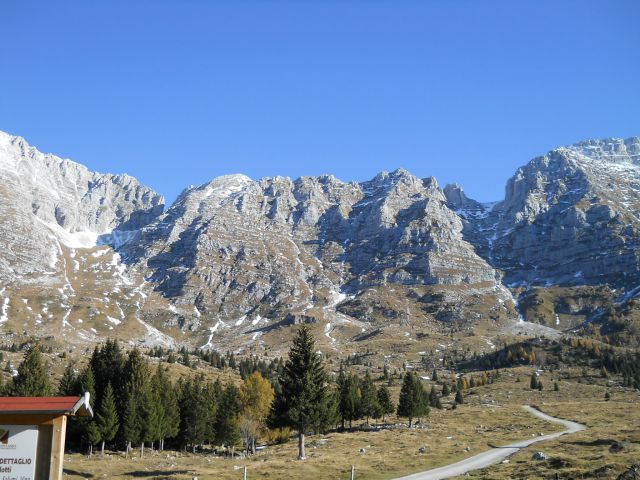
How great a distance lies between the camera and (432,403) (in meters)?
131

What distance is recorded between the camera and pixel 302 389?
2080 inches

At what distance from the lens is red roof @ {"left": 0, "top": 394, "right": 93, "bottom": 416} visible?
1833 cm

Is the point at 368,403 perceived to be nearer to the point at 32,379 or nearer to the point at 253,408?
the point at 253,408

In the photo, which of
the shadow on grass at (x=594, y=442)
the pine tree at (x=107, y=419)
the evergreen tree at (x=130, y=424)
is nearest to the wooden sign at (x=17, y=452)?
the shadow on grass at (x=594, y=442)

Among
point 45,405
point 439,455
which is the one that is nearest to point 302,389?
point 439,455

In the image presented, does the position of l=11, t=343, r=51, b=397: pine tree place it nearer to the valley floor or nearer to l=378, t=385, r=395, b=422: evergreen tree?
the valley floor

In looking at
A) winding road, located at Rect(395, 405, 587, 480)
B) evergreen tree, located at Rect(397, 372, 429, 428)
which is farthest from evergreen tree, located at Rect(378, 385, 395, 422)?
winding road, located at Rect(395, 405, 587, 480)

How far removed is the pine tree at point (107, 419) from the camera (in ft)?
210

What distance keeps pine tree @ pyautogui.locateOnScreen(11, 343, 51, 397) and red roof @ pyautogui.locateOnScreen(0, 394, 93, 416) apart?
53306mm

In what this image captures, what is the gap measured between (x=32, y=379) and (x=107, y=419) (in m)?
10.9

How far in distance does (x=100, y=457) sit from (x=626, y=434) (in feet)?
193

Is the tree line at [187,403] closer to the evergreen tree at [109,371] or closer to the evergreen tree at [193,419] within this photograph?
the evergreen tree at [193,419]

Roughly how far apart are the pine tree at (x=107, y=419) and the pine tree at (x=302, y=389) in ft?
78.7

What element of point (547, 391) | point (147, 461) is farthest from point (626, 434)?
point (547, 391)
